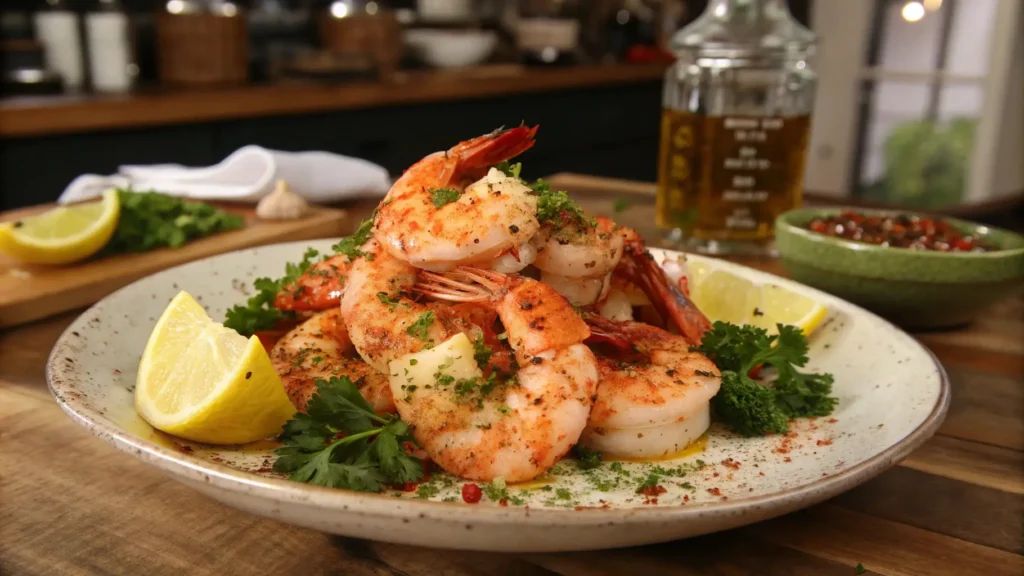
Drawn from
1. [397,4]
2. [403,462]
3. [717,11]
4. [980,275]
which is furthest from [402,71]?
[403,462]

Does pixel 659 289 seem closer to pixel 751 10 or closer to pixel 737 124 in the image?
pixel 737 124

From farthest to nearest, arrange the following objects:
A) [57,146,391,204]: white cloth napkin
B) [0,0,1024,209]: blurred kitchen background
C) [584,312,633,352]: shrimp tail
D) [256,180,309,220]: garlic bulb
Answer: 1. [0,0,1024,209]: blurred kitchen background
2. [57,146,391,204]: white cloth napkin
3. [256,180,309,220]: garlic bulb
4. [584,312,633,352]: shrimp tail

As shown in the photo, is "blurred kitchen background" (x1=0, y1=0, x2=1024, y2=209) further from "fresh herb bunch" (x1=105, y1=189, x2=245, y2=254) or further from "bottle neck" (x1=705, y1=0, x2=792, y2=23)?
"bottle neck" (x1=705, y1=0, x2=792, y2=23)

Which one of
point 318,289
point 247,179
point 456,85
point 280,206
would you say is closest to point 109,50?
point 456,85

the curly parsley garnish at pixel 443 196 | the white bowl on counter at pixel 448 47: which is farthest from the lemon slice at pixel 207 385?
the white bowl on counter at pixel 448 47

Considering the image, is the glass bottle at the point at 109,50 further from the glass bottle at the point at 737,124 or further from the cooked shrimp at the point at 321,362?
the cooked shrimp at the point at 321,362

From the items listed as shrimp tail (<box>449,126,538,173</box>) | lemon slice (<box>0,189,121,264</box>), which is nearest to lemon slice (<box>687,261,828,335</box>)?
shrimp tail (<box>449,126,538,173</box>)

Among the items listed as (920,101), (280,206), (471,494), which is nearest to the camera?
(471,494)
